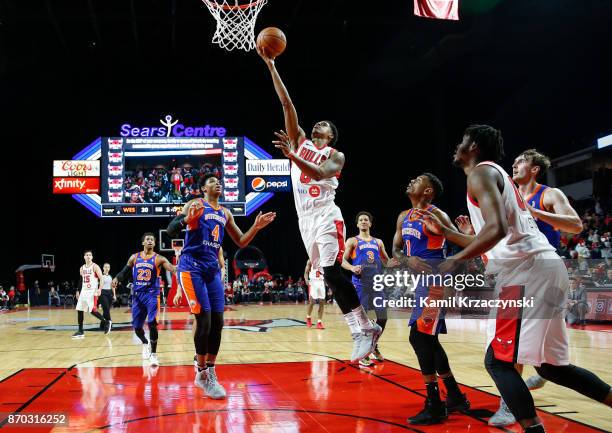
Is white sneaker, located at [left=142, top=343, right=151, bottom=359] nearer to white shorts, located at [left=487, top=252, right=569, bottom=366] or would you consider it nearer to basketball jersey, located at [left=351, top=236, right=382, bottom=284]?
basketball jersey, located at [left=351, top=236, right=382, bottom=284]

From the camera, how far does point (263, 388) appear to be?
5094 mm

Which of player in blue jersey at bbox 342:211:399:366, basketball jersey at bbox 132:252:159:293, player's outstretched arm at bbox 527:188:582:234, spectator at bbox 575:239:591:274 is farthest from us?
spectator at bbox 575:239:591:274

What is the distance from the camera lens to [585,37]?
15797 mm

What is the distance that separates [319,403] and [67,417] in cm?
185

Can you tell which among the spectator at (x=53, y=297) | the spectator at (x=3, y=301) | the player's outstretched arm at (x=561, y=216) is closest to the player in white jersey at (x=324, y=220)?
the player's outstretched arm at (x=561, y=216)

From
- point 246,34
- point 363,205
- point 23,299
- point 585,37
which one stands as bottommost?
point 23,299

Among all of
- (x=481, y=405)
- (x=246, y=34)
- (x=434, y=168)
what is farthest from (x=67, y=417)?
(x=434, y=168)

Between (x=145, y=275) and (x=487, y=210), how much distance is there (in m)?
5.78

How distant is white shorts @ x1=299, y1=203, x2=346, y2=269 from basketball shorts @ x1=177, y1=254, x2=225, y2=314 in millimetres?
1034

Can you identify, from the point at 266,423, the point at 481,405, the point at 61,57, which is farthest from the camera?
the point at 61,57

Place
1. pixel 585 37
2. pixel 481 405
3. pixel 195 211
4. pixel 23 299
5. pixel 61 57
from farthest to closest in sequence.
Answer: pixel 23 299 < pixel 61 57 < pixel 585 37 < pixel 195 211 < pixel 481 405

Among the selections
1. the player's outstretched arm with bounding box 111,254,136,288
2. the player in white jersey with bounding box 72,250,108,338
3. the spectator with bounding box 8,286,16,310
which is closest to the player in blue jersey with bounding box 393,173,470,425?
the player's outstretched arm with bounding box 111,254,136,288

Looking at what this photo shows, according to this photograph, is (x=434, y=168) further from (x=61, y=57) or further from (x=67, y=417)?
(x=67, y=417)

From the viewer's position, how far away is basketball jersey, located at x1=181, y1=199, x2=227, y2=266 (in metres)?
5.16
